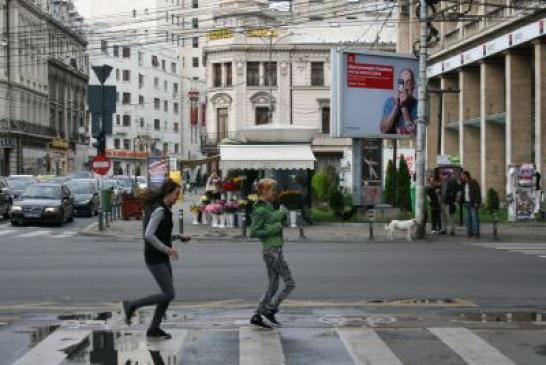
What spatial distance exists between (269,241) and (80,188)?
34228 mm

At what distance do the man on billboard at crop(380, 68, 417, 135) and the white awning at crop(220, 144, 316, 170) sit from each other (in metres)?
3.19

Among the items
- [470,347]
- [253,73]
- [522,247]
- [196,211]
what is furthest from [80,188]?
[253,73]

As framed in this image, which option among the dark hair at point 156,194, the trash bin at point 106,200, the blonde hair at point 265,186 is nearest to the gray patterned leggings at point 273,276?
the blonde hair at point 265,186

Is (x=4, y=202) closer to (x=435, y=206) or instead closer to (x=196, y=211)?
(x=196, y=211)

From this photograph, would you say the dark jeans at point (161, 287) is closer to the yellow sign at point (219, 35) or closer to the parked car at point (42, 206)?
the parked car at point (42, 206)

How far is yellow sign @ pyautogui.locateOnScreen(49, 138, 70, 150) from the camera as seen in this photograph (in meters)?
89.3

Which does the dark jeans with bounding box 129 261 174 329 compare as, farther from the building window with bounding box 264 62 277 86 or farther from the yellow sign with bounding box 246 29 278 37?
the building window with bounding box 264 62 277 86

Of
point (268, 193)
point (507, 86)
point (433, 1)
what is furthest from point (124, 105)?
point (268, 193)

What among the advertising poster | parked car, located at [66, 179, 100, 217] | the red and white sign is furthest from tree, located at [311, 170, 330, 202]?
the red and white sign

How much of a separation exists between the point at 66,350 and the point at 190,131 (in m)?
123

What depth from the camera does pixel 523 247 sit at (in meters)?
23.5

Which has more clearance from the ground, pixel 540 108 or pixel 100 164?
pixel 540 108

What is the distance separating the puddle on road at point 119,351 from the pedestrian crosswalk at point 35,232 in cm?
1776

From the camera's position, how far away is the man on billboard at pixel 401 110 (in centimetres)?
3362
